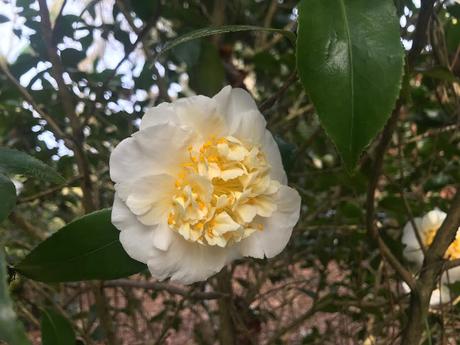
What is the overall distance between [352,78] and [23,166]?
1.18ft

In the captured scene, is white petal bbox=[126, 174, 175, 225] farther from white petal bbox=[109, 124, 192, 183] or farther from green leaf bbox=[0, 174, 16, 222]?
green leaf bbox=[0, 174, 16, 222]

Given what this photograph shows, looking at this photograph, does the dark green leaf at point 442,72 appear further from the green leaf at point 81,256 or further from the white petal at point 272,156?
the green leaf at point 81,256

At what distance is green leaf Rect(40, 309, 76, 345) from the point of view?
2.72 ft

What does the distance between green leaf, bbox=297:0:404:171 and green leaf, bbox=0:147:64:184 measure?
0.31 m

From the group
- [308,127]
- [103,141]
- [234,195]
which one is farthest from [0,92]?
[234,195]

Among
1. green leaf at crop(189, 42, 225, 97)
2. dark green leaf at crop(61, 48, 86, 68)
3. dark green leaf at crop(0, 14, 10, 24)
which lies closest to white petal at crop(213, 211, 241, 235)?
green leaf at crop(189, 42, 225, 97)

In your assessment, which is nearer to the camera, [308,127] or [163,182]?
[163,182]

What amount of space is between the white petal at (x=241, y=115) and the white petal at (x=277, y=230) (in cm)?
6

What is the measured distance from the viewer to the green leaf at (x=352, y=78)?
0.47m

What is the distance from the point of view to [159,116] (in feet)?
1.79

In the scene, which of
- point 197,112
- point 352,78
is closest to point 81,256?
point 197,112

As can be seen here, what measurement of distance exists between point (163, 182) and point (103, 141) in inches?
34.0

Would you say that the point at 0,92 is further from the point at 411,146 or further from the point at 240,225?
the point at 411,146

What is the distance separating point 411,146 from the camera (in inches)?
57.9
